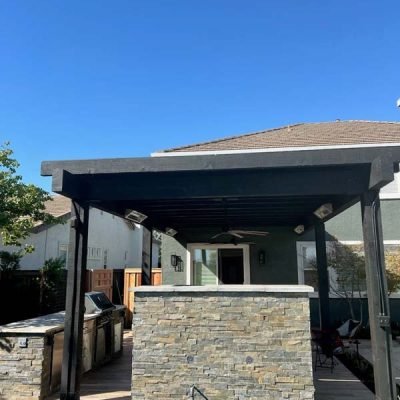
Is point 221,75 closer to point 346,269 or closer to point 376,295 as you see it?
point 346,269

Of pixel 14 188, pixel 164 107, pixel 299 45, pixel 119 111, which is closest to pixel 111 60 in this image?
pixel 119 111

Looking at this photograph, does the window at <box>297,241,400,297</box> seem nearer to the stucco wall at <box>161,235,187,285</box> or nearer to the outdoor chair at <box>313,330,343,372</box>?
the outdoor chair at <box>313,330,343,372</box>

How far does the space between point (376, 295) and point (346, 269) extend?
20.5 feet

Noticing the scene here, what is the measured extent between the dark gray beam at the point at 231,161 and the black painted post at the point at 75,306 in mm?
635

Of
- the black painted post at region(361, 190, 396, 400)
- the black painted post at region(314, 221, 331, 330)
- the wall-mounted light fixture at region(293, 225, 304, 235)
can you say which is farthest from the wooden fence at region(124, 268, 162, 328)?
the black painted post at region(361, 190, 396, 400)

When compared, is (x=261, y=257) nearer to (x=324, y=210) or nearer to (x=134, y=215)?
(x=324, y=210)

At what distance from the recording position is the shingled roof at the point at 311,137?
11.8 metres

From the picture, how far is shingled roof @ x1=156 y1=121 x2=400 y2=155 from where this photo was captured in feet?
38.6

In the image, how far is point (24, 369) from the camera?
511cm

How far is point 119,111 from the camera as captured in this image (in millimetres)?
12023

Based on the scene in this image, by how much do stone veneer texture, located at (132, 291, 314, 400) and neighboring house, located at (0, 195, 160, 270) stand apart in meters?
5.82

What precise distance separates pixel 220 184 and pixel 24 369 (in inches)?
156

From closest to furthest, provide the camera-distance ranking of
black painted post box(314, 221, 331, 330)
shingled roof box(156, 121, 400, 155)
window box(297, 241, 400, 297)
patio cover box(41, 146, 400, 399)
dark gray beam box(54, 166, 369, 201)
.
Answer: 1. patio cover box(41, 146, 400, 399)
2. dark gray beam box(54, 166, 369, 201)
3. black painted post box(314, 221, 331, 330)
4. window box(297, 241, 400, 297)
5. shingled roof box(156, 121, 400, 155)

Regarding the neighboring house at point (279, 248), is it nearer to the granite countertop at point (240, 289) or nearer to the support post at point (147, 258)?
the support post at point (147, 258)
